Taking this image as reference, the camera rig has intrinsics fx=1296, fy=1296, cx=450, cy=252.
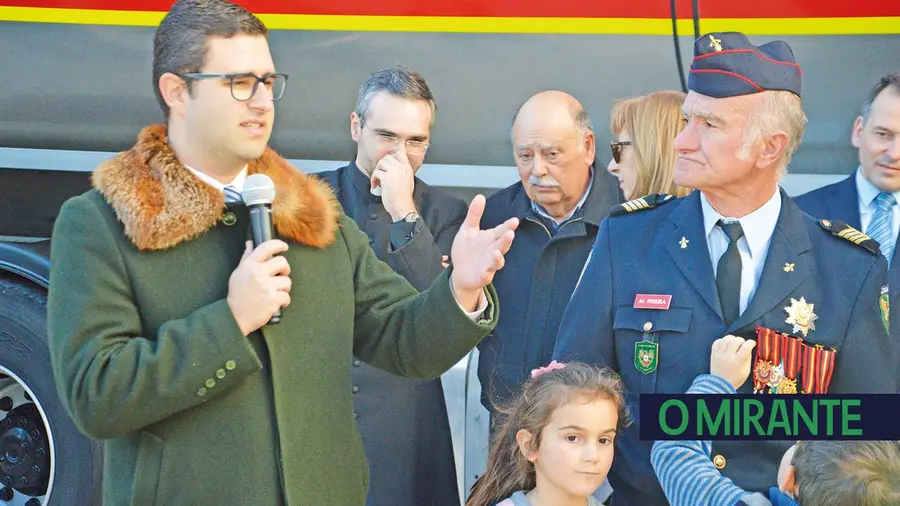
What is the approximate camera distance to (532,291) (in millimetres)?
3768

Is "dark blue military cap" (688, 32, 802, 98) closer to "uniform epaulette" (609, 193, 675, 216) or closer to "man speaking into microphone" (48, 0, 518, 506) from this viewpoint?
"uniform epaulette" (609, 193, 675, 216)

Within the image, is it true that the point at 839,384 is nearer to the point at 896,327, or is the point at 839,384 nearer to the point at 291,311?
the point at 896,327

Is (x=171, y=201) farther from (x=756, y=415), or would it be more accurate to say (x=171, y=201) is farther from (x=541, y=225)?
(x=541, y=225)

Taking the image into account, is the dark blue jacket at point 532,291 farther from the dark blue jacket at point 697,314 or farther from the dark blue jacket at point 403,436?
the dark blue jacket at point 697,314

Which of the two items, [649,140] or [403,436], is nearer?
[649,140]

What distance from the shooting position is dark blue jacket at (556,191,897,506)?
9.52 feet

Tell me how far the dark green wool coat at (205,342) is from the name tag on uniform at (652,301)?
520mm

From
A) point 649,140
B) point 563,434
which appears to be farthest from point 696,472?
point 649,140

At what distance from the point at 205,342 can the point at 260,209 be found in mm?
274

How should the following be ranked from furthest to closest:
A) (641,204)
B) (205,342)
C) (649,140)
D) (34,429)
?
(34,429)
(649,140)
(641,204)
(205,342)

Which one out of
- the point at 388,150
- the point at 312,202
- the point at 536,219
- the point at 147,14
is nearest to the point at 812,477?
the point at 312,202

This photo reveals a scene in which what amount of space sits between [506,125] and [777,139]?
127 cm

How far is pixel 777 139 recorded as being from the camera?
10.1ft

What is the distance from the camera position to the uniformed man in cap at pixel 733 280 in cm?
290
